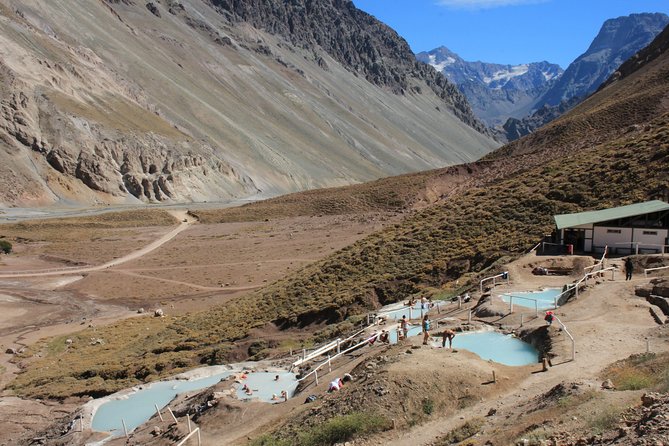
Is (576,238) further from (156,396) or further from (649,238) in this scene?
(156,396)

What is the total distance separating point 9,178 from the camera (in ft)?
259

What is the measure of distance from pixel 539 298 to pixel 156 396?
44.7 ft

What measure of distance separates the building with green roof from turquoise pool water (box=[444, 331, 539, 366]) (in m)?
11.0

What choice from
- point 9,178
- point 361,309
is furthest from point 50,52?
point 361,309

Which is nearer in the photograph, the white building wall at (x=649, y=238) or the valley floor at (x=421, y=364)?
the valley floor at (x=421, y=364)

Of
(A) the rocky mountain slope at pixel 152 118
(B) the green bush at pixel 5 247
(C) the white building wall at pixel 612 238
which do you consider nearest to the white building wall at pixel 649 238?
(C) the white building wall at pixel 612 238

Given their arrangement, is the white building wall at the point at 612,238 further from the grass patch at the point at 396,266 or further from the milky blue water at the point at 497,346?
the milky blue water at the point at 497,346

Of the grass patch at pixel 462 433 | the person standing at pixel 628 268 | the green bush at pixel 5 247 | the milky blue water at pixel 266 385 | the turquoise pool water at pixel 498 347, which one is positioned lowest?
the green bush at pixel 5 247

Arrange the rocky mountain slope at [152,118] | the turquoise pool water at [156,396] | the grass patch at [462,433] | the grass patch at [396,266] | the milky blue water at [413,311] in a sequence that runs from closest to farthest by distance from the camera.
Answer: the grass patch at [462,433] < the turquoise pool water at [156,396] < the milky blue water at [413,311] < the grass patch at [396,266] < the rocky mountain slope at [152,118]

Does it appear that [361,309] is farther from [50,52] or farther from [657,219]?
[50,52]

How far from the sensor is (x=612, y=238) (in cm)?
2653

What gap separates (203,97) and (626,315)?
136988mm

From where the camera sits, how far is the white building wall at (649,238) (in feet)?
A: 83.3

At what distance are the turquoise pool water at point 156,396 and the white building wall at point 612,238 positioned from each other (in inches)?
624
